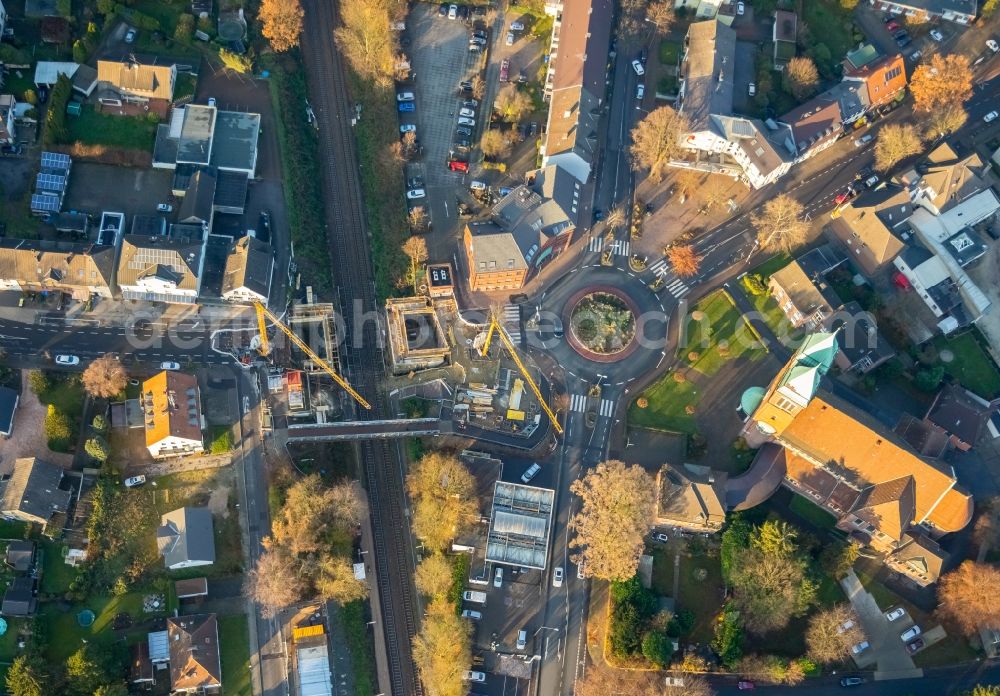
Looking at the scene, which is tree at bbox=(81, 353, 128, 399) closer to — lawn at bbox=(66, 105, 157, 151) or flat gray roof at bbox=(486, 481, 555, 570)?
lawn at bbox=(66, 105, 157, 151)

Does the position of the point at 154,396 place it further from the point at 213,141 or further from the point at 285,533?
the point at 213,141

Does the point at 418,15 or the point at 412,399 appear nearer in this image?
the point at 412,399

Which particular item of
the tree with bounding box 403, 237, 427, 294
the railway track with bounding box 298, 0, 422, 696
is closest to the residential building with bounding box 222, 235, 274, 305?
the railway track with bounding box 298, 0, 422, 696

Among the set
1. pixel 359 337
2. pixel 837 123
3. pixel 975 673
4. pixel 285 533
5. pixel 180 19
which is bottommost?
pixel 975 673

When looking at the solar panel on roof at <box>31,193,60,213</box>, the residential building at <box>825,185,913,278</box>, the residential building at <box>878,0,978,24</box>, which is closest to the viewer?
the solar panel on roof at <box>31,193,60,213</box>

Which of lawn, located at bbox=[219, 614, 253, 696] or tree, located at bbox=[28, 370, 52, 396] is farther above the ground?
tree, located at bbox=[28, 370, 52, 396]

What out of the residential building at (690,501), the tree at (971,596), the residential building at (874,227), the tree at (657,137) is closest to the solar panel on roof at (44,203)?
the tree at (657,137)

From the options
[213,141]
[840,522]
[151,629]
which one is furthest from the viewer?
[213,141]

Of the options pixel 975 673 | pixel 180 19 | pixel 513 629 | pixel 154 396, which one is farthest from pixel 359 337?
pixel 975 673
